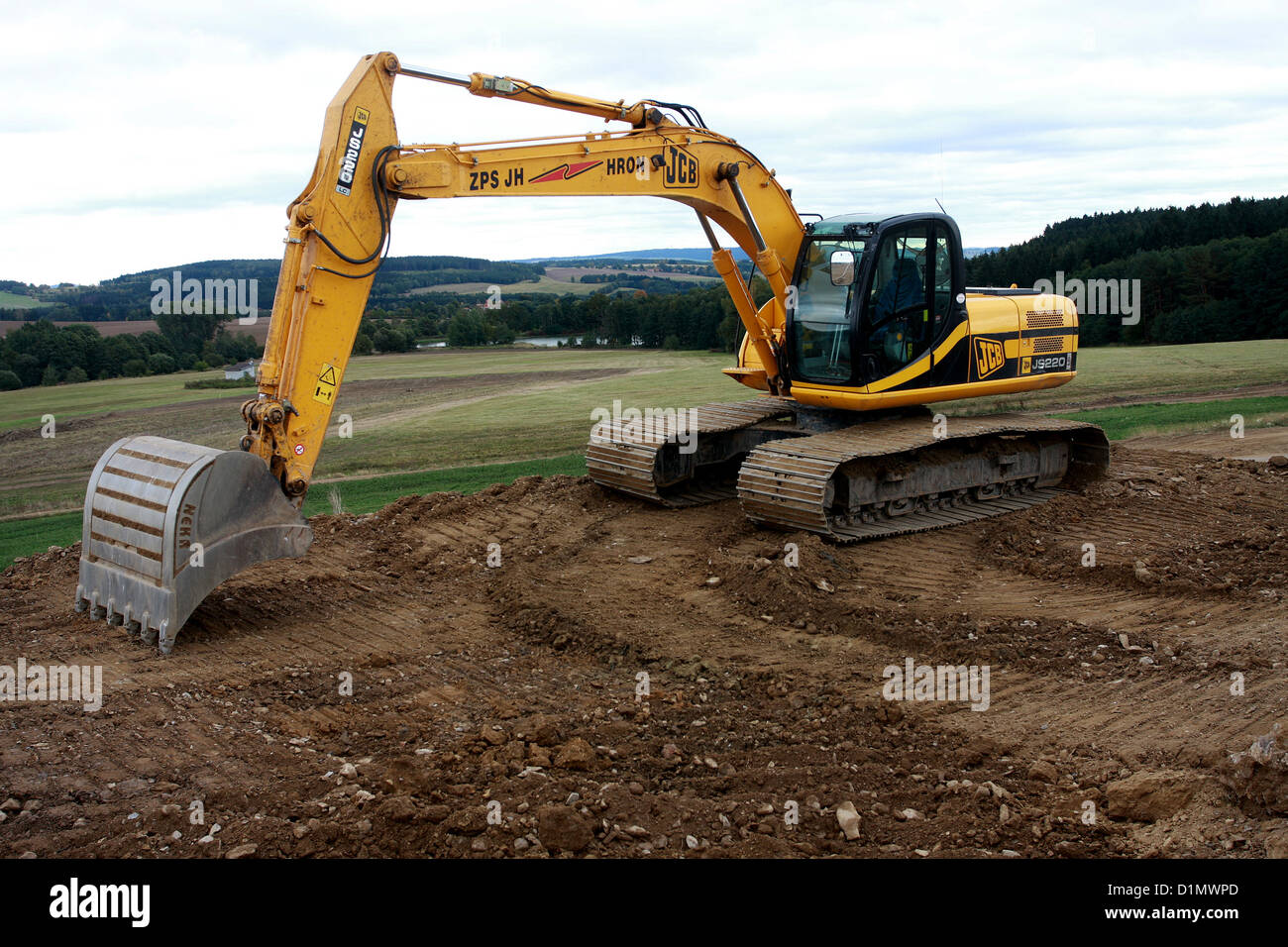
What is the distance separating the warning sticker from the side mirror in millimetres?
5427

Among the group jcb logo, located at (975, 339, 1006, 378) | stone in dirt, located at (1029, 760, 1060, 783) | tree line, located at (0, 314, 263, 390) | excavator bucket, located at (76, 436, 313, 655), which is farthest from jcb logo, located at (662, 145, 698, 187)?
tree line, located at (0, 314, 263, 390)

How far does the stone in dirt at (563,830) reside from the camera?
4.81m

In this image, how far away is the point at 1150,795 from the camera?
16.8ft

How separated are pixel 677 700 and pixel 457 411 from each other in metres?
27.1

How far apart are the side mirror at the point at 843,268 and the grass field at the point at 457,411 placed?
312 inches

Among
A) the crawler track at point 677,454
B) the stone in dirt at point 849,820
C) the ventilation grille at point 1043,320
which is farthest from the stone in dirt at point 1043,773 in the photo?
the ventilation grille at point 1043,320

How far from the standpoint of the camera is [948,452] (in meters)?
11.8

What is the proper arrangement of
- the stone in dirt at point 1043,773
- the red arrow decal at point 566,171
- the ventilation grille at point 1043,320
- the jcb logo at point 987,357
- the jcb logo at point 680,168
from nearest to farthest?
1. the stone in dirt at point 1043,773
2. the red arrow decal at point 566,171
3. the jcb logo at point 680,168
4. the jcb logo at point 987,357
5. the ventilation grille at point 1043,320

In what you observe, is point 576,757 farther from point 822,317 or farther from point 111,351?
point 111,351

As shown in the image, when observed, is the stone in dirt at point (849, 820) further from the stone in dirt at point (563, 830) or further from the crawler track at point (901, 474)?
the crawler track at point (901, 474)

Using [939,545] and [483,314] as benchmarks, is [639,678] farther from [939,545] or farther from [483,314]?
[483,314]

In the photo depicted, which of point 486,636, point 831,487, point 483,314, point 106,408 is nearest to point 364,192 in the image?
point 486,636
